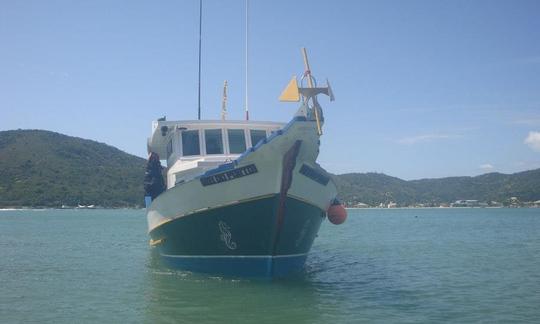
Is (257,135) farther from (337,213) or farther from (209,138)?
(337,213)

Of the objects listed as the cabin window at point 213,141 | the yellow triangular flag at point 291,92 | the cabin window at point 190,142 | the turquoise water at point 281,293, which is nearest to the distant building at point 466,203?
the turquoise water at point 281,293

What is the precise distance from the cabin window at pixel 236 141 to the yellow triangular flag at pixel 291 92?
3703 mm

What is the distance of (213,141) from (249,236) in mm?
3773

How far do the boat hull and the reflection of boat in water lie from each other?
25mm

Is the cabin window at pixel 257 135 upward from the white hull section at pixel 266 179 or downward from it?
upward

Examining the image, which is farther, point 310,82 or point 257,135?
point 257,135

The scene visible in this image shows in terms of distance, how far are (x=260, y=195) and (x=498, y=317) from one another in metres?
5.78

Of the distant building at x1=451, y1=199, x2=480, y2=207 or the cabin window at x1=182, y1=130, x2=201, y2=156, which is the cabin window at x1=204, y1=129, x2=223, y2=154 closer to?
the cabin window at x1=182, y1=130, x2=201, y2=156

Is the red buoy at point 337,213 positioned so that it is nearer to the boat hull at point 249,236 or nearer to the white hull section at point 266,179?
the boat hull at point 249,236

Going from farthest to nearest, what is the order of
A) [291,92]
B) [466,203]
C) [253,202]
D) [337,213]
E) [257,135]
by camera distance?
[466,203] → [257,135] → [337,213] → [253,202] → [291,92]

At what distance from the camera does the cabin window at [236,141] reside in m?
14.8

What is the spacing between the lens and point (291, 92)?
37.9 ft

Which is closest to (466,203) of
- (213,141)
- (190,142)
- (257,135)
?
(257,135)

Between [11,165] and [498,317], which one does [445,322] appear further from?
[11,165]
